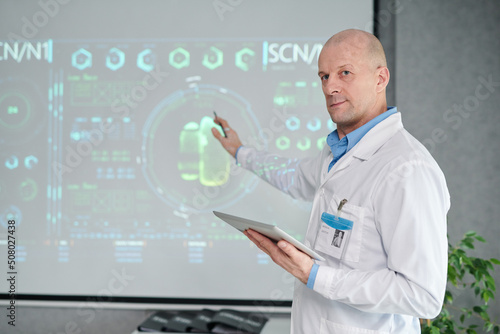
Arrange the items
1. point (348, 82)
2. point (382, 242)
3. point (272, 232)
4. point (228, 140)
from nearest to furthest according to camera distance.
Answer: point (272, 232) < point (382, 242) < point (348, 82) < point (228, 140)

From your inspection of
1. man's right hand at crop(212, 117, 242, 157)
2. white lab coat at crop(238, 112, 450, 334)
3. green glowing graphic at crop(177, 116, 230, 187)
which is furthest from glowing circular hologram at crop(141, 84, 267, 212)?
white lab coat at crop(238, 112, 450, 334)

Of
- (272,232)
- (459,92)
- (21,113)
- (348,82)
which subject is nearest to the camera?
(272,232)

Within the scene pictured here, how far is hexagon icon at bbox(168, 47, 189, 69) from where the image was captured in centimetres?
246

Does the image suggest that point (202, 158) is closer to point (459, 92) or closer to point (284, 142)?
point (284, 142)

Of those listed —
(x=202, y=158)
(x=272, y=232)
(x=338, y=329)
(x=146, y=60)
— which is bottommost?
(x=338, y=329)

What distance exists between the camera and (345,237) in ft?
4.42

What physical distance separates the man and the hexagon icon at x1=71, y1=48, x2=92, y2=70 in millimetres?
1503

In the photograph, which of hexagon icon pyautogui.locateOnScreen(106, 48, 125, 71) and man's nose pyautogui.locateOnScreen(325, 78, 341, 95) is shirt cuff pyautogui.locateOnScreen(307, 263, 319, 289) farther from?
hexagon icon pyautogui.locateOnScreen(106, 48, 125, 71)

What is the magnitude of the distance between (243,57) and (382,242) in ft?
4.71

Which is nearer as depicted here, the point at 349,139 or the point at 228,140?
the point at 349,139

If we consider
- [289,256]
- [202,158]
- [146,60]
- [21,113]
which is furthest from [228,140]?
[21,113]

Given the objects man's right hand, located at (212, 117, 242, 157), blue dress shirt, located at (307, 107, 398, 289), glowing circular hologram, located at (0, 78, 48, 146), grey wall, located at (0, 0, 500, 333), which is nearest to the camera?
blue dress shirt, located at (307, 107, 398, 289)

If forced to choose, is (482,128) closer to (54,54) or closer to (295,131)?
(295,131)

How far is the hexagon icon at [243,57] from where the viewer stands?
245 centimetres
